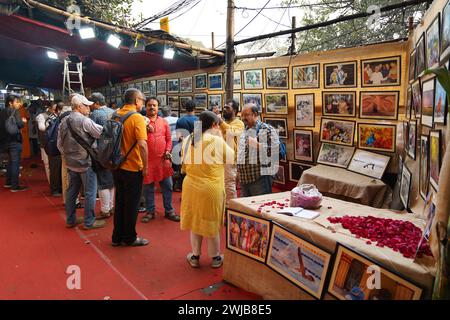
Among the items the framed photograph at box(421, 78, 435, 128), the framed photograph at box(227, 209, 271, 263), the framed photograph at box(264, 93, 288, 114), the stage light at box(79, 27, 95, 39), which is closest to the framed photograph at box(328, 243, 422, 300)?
the framed photograph at box(227, 209, 271, 263)

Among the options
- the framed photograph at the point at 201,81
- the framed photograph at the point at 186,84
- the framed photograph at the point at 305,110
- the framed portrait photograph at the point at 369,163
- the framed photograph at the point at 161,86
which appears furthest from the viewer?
the framed photograph at the point at 161,86

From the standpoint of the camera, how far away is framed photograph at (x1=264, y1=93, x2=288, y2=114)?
564 cm

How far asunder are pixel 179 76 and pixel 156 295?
6.43 metres

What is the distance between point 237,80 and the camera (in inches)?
257

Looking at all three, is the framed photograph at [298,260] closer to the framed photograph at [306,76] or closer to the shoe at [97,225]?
the shoe at [97,225]

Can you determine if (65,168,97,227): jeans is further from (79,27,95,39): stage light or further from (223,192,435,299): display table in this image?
(79,27,95,39): stage light

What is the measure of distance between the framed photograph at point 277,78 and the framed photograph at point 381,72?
1416 millimetres

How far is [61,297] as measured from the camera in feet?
8.34

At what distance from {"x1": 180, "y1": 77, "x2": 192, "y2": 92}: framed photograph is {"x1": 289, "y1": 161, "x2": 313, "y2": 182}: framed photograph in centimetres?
350

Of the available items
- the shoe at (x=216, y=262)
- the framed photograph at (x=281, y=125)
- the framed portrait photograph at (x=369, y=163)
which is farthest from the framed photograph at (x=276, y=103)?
the shoe at (x=216, y=262)

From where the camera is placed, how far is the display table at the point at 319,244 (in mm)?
1551
